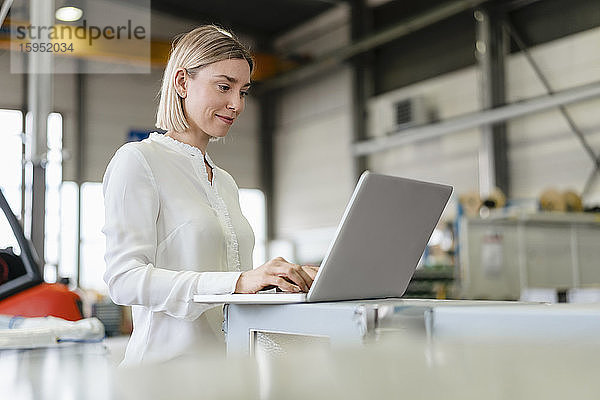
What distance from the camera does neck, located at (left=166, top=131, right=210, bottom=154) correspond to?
1.53 meters

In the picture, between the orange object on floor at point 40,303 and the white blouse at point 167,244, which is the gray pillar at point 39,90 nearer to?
the orange object on floor at point 40,303

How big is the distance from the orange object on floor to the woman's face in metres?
1.42

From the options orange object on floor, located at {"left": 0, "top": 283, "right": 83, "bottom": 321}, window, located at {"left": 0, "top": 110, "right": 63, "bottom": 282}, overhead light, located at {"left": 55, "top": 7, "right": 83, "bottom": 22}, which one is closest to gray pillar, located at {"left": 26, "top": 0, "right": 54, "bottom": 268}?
overhead light, located at {"left": 55, "top": 7, "right": 83, "bottom": 22}

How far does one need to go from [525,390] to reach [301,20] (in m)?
10.2

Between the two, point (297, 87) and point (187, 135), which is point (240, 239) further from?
point (297, 87)

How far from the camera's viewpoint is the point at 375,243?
Answer: 1160 millimetres

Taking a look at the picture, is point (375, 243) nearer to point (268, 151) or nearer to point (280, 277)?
point (280, 277)

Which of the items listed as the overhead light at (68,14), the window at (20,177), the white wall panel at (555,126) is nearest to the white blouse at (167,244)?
the overhead light at (68,14)

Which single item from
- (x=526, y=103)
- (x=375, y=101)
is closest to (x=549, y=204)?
(x=526, y=103)

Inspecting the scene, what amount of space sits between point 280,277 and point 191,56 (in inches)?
22.0

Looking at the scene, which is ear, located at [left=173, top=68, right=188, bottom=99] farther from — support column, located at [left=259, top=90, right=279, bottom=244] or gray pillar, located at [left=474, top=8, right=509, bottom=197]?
support column, located at [left=259, top=90, right=279, bottom=244]

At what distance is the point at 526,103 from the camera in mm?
6918

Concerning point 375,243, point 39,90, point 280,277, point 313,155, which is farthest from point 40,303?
point 313,155

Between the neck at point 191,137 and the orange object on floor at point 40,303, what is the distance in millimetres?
1362
